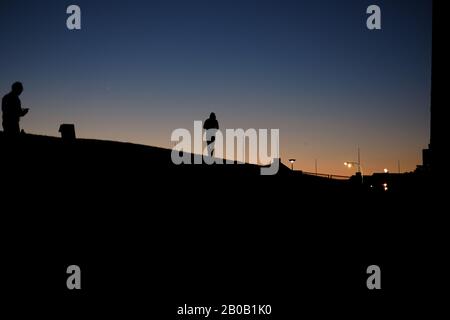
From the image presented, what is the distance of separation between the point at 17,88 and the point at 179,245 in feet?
20.9

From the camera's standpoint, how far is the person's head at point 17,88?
34.2ft

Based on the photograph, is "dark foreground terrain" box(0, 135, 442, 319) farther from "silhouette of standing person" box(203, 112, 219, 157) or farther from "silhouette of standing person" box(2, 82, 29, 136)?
"silhouette of standing person" box(203, 112, 219, 157)

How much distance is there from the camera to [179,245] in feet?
28.0

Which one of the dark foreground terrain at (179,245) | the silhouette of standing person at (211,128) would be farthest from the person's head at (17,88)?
the silhouette of standing person at (211,128)

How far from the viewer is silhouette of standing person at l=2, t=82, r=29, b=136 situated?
10508mm

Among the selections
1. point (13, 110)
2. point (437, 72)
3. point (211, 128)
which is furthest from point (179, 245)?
point (211, 128)

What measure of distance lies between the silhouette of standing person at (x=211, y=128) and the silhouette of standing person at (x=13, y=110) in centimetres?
608

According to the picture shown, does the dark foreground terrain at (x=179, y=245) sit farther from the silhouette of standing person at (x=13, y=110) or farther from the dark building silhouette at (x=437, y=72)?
the dark building silhouette at (x=437, y=72)

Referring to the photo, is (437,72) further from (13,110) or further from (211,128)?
(13,110)

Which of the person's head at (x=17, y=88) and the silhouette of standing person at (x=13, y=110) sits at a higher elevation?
the person's head at (x=17, y=88)

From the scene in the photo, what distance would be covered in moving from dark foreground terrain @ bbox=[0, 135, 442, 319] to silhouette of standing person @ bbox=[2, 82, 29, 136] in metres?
0.37

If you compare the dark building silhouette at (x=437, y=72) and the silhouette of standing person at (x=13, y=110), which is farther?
the silhouette of standing person at (x=13, y=110)

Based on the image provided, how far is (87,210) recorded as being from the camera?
880 centimetres
